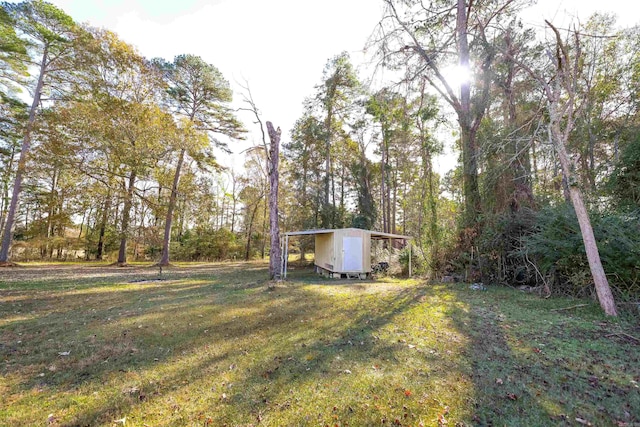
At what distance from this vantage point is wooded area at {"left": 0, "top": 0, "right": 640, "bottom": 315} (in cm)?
622

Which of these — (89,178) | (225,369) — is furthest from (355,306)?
(89,178)

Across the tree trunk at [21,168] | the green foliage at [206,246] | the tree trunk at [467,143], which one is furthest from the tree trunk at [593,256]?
the green foliage at [206,246]

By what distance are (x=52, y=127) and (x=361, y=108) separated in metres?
16.4

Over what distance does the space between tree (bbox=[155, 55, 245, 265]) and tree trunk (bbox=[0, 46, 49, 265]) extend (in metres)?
5.26

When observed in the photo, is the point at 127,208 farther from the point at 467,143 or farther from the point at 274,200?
the point at 467,143

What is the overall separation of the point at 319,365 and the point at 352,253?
356 inches

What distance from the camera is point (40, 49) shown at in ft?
45.2

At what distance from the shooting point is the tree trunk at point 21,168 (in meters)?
13.1

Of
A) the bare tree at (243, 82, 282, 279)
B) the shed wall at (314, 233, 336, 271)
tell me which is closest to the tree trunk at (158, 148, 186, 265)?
the shed wall at (314, 233, 336, 271)

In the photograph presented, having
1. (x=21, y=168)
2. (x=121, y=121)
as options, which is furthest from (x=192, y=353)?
(x=21, y=168)

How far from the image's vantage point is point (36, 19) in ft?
43.3

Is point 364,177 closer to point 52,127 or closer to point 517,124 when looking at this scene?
point 517,124

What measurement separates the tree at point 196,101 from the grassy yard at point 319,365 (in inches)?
460

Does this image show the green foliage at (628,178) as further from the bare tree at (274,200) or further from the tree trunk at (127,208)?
the tree trunk at (127,208)
